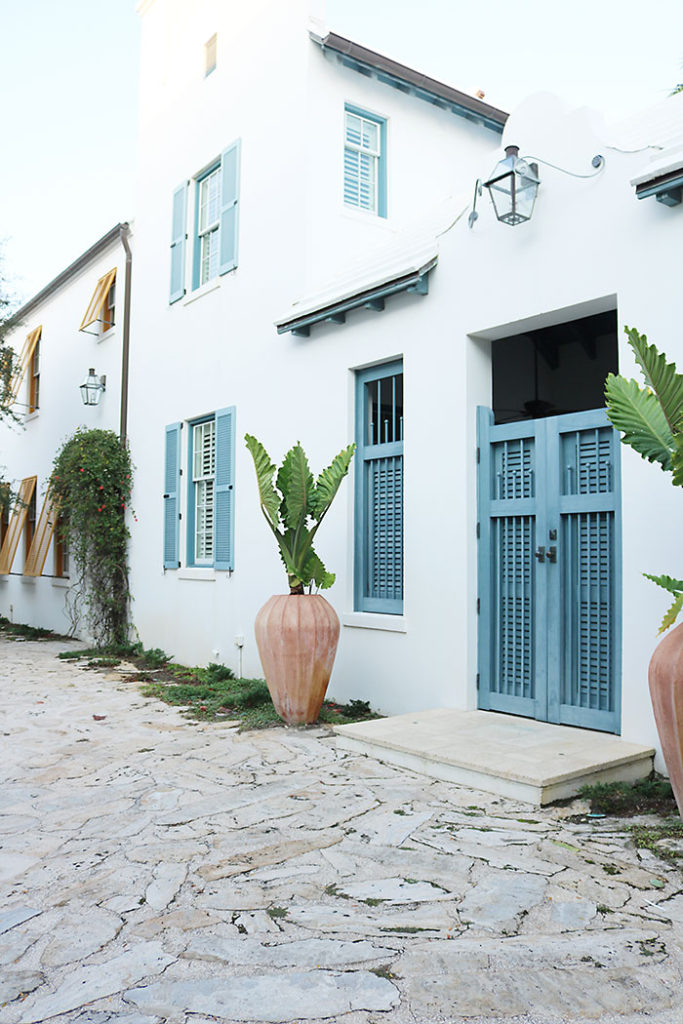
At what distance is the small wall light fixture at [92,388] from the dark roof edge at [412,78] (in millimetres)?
6032

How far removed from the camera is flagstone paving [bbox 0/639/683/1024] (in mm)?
2453

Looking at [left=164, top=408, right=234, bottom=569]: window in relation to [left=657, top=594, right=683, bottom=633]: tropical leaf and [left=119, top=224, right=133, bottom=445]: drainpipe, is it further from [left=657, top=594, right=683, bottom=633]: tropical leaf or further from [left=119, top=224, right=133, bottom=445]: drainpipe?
Result: [left=657, top=594, right=683, bottom=633]: tropical leaf

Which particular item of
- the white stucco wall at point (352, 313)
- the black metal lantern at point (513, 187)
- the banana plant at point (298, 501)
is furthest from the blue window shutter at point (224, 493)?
the black metal lantern at point (513, 187)

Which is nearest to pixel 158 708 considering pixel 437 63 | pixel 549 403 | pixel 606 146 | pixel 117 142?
pixel 549 403

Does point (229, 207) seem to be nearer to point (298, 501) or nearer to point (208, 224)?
point (208, 224)

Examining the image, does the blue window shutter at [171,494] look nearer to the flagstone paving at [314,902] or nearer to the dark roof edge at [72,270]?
the dark roof edge at [72,270]

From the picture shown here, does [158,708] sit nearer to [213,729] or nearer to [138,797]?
[213,729]

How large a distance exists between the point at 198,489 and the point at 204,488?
129 millimetres

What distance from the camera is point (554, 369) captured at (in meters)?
8.43

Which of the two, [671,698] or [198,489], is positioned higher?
[198,489]

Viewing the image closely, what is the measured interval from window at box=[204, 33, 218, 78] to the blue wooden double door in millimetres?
6720

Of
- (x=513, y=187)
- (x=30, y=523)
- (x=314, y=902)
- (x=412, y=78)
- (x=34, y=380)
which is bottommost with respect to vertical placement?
(x=314, y=902)

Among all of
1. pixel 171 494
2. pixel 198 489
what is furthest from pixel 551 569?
pixel 171 494

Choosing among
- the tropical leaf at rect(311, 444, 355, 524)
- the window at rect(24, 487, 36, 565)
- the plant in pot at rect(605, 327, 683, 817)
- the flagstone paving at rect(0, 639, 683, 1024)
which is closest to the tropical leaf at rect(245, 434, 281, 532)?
the tropical leaf at rect(311, 444, 355, 524)
